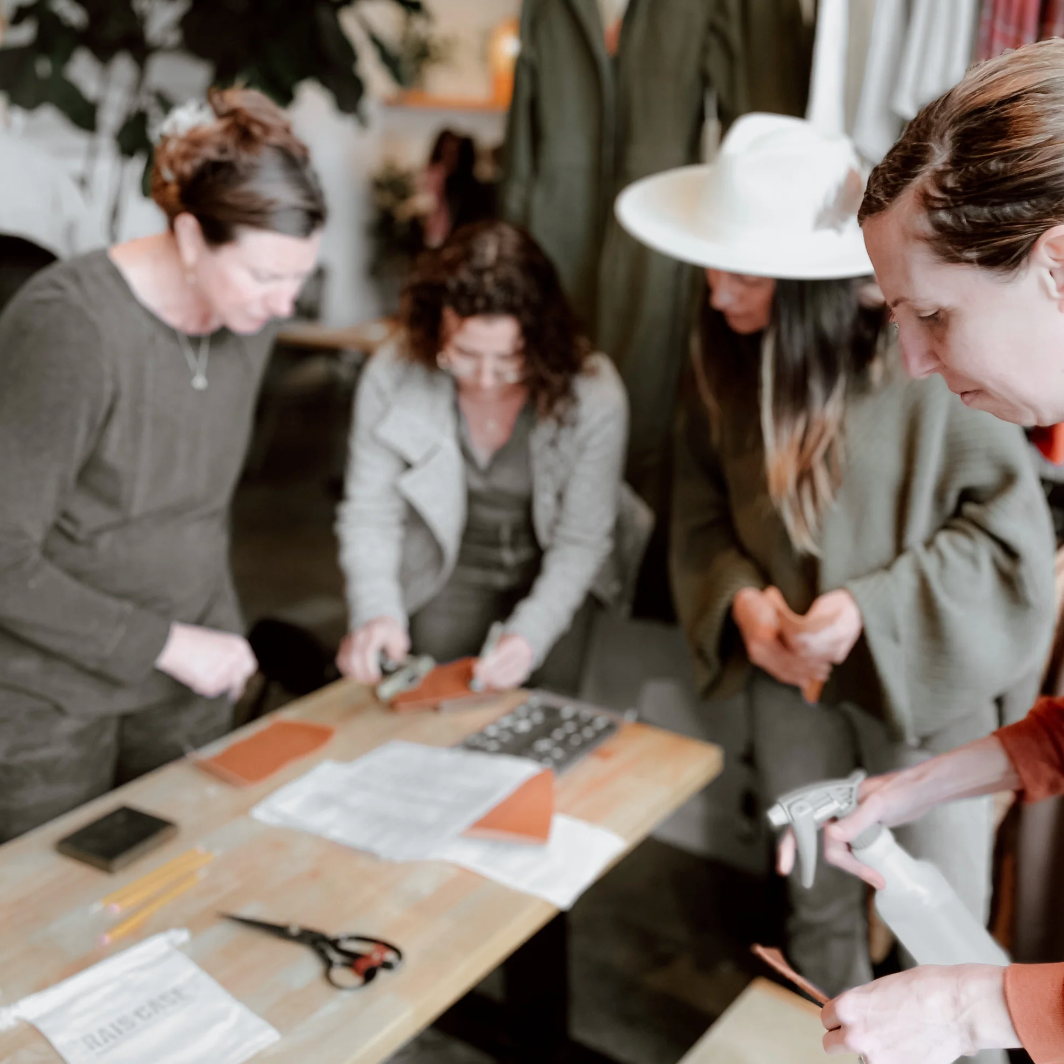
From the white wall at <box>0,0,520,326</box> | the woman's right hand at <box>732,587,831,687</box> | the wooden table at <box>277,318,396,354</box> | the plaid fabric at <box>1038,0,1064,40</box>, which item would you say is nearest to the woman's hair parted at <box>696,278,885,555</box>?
the woman's right hand at <box>732,587,831,687</box>

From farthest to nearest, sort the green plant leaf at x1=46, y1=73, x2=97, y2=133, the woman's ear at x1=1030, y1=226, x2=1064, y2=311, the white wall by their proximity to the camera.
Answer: the white wall, the green plant leaf at x1=46, y1=73, x2=97, y2=133, the woman's ear at x1=1030, y1=226, x2=1064, y2=311

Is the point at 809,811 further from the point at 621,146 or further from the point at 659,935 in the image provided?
the point at 621,146

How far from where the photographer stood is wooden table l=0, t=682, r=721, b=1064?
3.49 ft

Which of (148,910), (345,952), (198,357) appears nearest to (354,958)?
(345,952)

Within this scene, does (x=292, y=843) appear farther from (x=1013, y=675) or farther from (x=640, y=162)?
(x=640, y=162)

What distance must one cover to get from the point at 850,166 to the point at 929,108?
2.53ft

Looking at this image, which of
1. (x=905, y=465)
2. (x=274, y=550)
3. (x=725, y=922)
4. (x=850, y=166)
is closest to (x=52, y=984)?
(x=905, y=465)

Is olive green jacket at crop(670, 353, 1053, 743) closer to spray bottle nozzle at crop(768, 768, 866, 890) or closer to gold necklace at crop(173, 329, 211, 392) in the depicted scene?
spray bottle nozzle at crop(768, 768, 866, 890)

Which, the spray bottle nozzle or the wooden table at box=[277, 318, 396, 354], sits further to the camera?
the wooden table at box=[277, 318, 396, 354]

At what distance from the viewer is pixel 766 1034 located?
1260 millimetres

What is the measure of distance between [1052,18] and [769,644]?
120 cm

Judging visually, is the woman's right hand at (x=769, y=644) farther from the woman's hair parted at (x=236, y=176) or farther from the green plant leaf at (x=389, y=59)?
the green plant leaf at (x=389, y=59)

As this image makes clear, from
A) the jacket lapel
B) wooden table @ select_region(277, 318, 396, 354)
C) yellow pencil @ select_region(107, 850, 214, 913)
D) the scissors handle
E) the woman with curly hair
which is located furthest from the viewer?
wooden table @ select_region(277, 318, 396, 354)

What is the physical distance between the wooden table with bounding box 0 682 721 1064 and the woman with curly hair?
0.39m
